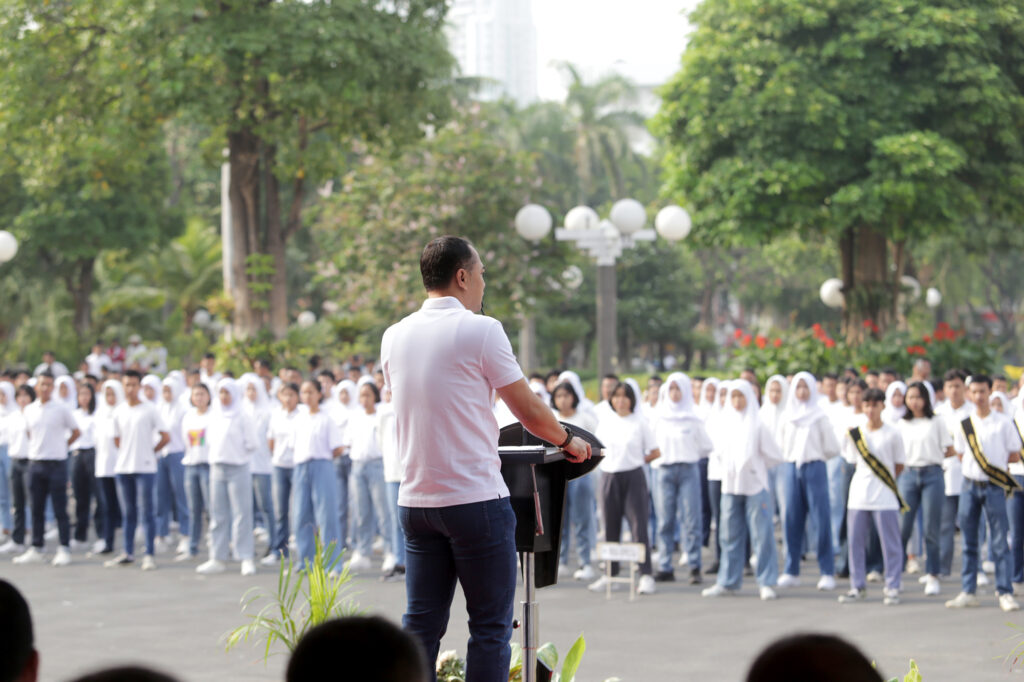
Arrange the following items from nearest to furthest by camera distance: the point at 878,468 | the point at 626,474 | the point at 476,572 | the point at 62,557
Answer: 1. the point at 476,572
2. the point at 878,468
3. the point at 626,474
4. the point at 62,557

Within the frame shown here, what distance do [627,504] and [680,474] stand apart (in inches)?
30.4

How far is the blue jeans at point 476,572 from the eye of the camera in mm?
4797

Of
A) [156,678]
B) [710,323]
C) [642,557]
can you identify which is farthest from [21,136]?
[710,323]

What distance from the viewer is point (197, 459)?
1415cm

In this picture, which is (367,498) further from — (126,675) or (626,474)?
(126,675)

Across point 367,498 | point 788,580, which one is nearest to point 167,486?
point 367,498

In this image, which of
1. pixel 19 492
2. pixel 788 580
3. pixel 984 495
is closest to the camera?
pixel 984 495

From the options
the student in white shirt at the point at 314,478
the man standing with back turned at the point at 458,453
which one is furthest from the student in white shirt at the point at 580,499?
the man standing with back turned at the point at 458,453

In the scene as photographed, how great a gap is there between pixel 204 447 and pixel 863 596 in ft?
23.5

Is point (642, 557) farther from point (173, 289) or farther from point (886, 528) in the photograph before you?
point (173, 289)

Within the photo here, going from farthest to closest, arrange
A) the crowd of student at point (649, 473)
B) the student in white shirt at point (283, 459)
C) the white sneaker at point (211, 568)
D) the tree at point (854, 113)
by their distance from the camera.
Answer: the tree at point (854, 113) < the student in white shirt at point (283, 459) < the white sneaker at point (211, 568) < the crowd of student at point (649, 473)

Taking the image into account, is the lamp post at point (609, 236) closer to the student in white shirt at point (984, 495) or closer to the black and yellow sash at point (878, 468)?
the black and yellow sash at point (878, 468)

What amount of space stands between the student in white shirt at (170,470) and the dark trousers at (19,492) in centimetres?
155

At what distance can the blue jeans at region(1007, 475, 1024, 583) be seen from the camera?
11.2m
